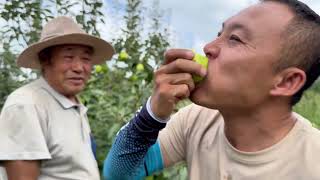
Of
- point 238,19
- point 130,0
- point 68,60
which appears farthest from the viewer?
point 130,0

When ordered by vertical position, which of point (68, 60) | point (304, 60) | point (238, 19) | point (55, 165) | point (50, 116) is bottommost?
point (55, 165)

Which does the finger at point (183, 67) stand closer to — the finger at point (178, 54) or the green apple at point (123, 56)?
the finger at point (178, 54)

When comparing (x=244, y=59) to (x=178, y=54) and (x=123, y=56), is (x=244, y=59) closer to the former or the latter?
(x=178, y=54)

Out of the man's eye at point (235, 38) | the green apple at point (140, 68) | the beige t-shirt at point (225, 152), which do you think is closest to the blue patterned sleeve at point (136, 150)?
the beige t-shirt at point (225, 152)

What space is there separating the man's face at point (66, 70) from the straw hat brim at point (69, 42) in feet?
0.15

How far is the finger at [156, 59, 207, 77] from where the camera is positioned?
159cm

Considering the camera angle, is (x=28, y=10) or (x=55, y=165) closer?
(x=55, y=165)

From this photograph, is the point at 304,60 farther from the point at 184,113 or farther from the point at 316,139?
the point at 184,113

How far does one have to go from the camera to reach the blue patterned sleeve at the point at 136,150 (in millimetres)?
1707

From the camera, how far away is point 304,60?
1.72 meters

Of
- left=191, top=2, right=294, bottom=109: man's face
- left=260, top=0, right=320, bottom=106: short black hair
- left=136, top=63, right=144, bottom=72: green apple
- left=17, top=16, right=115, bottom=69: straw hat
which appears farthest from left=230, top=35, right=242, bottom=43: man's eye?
left=136, top=63, right=144, bottom=72: green apple

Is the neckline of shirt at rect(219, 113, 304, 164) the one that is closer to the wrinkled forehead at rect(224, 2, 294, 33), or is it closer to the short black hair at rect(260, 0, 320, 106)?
the short black hair at rect(260, 0, 320, 106)

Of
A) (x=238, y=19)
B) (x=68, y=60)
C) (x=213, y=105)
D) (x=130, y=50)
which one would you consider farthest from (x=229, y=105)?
(x=130, y=50)

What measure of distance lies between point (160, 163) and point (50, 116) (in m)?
1.32
